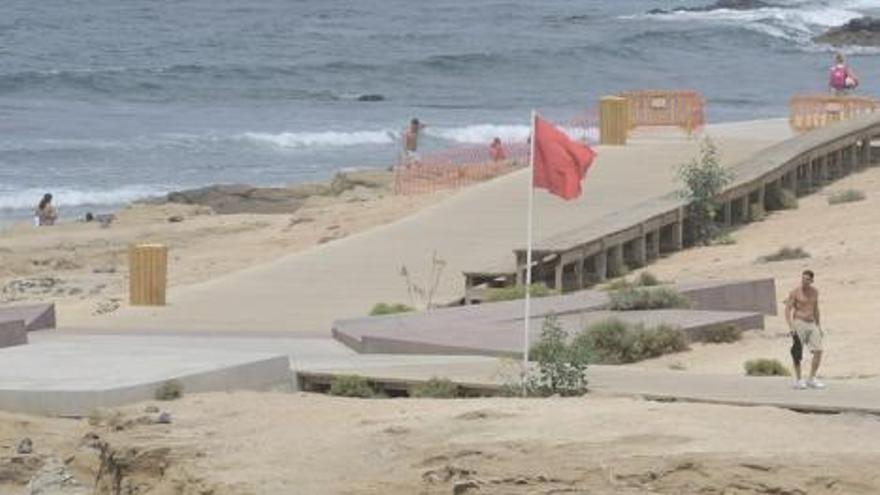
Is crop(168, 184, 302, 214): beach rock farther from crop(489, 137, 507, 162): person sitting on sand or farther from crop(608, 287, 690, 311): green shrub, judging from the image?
crop(608, 287, 690, 311): green shrub

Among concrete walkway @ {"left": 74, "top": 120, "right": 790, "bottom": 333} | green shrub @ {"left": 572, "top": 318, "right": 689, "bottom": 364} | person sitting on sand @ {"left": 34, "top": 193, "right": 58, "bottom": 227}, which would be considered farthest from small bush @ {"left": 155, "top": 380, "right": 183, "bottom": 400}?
person sitting on sand @ {"left": 34, "top": 193, "right": 58, "bottom": 227}

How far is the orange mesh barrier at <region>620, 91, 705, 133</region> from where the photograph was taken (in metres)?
37.5

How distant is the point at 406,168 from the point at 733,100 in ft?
92.9

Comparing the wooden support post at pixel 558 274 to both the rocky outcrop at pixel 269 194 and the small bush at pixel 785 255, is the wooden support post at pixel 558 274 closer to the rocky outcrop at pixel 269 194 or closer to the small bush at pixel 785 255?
the small bush at pixel 785 255

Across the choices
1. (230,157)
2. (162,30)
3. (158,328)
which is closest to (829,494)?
(158,328)

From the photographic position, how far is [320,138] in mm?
52125

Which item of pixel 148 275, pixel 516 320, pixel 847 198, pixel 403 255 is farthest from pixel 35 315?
pixel 847 198

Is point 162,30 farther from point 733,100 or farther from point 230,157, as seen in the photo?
point 230,157

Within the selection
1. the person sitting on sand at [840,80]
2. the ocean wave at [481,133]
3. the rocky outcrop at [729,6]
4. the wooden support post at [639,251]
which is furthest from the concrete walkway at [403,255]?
the rocky outcrop at [729,6]

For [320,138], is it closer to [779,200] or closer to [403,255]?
[779,200]

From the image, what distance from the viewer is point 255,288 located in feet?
76.7

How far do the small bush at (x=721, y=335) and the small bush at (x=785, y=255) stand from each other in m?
6.36

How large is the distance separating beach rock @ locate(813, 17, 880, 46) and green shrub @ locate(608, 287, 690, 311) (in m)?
73.2

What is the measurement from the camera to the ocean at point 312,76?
47.3 metres
